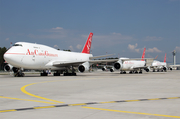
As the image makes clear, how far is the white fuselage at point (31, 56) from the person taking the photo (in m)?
25.1

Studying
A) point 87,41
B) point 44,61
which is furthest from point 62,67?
point 87,41

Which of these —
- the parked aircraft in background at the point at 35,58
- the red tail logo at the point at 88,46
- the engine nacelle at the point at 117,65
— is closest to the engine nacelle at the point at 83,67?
the parked aircraft in background at the point at 35,58

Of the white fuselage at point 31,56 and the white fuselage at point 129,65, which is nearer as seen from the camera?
the white fuselage at point 31,56

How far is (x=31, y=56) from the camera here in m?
26.9

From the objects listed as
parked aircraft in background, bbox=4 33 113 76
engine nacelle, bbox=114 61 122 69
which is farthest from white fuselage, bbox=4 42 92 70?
engine nacelle, bbox=114 61 122 69

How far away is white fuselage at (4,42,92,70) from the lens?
25.1m

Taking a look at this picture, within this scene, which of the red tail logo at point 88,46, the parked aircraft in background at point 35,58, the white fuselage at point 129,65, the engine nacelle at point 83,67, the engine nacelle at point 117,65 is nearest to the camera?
the parked aircraft in background at point 35,58

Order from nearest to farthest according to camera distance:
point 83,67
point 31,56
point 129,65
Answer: point 31,56 → point 83,67 → point 129,65

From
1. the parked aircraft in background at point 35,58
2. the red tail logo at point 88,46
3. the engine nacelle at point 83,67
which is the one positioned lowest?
the engine nacelle at point 83,67

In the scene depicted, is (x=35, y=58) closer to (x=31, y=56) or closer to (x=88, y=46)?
(x=31, y=56)

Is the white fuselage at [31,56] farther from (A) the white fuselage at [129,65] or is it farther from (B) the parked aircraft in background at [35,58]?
(A) the white fuselage at [129,65]

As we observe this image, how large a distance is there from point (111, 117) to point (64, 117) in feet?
4.24

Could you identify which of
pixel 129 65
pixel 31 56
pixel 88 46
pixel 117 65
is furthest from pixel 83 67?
pixel 129 65

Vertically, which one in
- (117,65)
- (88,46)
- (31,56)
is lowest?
(117,65)
